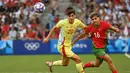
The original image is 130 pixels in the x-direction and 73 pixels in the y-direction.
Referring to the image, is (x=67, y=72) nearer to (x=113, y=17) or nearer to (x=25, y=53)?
(x=25, y=53)

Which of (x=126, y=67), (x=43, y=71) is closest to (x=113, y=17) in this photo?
(x=126, y=67)

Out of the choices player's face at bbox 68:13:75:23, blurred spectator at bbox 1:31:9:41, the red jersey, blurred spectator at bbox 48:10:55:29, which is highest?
player's face at bbox 68:13:75:23

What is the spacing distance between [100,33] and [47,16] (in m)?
14.5

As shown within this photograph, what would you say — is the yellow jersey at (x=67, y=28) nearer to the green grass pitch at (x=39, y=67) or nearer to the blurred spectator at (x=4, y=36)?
the green grass pitch at (x=39, y=67)

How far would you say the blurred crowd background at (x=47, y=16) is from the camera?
24.4 metres

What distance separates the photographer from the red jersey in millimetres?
12695

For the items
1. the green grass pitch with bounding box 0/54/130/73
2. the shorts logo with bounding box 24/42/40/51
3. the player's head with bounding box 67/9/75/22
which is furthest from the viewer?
the shorts logo with bounding box 24/42/40/51

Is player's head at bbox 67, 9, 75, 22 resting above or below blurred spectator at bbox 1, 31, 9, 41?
→ above

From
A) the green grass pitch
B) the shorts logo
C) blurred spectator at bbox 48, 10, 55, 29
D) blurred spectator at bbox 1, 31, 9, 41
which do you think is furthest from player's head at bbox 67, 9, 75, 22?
blurred spectator at bbox 48, 10, 55, 29

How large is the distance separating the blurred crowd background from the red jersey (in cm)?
1110

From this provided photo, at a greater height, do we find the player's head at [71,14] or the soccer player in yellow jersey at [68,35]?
the player's head at [71,14]

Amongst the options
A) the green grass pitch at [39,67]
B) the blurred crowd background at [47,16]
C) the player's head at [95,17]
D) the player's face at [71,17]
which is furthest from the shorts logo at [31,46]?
the player's head at [95,17]

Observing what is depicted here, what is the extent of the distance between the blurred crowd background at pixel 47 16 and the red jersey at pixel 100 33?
11.1 metres

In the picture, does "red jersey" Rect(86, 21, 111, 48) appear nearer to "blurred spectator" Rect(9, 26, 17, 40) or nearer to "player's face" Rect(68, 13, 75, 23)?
"player's face" Rect(68, 13, 75, 23)
